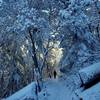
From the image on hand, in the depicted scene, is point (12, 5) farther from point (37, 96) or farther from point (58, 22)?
point (37, 96)

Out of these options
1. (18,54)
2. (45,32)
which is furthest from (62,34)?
(18,54)

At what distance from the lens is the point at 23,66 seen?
31672mm

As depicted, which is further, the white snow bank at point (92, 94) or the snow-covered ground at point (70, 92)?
the snow-covered ground at point (70, 92)

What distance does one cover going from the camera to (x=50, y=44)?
2906cm

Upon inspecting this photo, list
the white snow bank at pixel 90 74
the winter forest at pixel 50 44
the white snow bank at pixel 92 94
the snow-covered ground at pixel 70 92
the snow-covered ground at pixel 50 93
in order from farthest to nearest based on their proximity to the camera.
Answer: the snow-covered ground at pixel 50 93, the winter forest at pixel 50 44, the white snow bank at pixel 90 74, the snow-covered ground at pixel 70 92, the white snow bank at pixel 92 94

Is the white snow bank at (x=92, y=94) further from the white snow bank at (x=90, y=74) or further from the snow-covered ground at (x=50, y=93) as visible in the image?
the snow-covered ground at (x=50, y=93)

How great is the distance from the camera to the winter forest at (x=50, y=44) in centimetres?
1886

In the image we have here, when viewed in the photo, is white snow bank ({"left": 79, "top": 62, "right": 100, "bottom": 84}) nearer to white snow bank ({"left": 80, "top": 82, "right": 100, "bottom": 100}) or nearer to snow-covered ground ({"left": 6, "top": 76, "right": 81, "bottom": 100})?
white snow bank ({"left": 80, "top": 82, "right": 100, "bottom": 100})

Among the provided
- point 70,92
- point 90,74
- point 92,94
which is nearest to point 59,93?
point 70,92

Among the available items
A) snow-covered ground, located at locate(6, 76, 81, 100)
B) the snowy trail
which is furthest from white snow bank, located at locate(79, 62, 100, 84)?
the snowy trail

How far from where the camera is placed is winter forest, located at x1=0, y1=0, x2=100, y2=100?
1886 cm

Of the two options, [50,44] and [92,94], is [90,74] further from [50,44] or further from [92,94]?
[50,44]

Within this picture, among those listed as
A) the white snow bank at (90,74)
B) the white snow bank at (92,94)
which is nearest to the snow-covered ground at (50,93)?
the white snow bank at (90,74)

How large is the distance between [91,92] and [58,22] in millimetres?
10078
